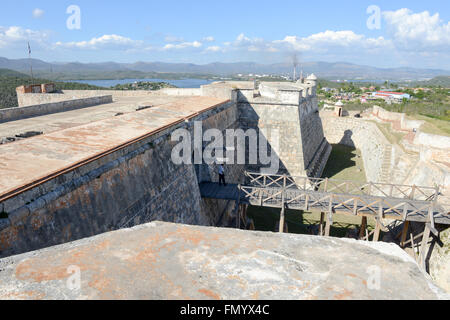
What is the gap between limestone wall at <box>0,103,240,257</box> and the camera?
4.22 metres

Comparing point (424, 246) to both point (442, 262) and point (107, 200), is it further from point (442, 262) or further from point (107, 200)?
point (107, 200)

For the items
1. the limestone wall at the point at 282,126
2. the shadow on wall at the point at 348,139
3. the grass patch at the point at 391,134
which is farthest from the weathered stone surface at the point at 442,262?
the shadow on wall at the point at 348,139

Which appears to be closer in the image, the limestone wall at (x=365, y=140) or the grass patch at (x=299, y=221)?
the grass patch at (x=299, y=221)

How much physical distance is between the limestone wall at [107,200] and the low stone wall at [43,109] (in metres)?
7.65

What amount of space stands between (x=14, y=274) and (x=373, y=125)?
28.7 m

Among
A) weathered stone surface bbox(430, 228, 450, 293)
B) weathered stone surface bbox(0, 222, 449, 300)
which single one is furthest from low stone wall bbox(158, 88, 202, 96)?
weathered stone surface bbox(0, 222, 449, 300)

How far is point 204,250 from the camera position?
2.57m

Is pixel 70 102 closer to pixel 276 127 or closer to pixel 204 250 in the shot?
pixel 276 127

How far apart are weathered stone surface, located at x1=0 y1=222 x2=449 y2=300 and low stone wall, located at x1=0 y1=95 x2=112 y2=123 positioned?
1209cm

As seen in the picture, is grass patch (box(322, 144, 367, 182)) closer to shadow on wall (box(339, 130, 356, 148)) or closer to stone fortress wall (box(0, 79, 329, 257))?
shadow on wall (box(339, 130, 356, 148))

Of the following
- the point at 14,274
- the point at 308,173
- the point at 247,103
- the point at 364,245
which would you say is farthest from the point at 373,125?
A: the point at 14,274

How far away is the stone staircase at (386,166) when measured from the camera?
1822cm

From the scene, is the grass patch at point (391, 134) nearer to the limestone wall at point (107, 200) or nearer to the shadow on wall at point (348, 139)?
the shadow on wall at point (348, 139)

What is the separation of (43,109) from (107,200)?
1058 cm
